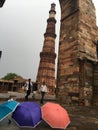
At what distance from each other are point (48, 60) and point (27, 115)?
1633 centimetres

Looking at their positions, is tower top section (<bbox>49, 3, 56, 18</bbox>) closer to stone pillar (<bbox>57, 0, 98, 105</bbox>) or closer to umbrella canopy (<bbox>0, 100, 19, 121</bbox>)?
stone pillar (<bbox>57, 0, 98, 105</bbox>)

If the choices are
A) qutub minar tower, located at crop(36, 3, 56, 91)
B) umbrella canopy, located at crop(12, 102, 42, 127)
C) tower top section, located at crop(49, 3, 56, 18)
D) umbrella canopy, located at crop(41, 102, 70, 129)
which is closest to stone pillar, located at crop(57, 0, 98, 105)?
umbrella canopy, located at crop(41, 102, 70, 129)

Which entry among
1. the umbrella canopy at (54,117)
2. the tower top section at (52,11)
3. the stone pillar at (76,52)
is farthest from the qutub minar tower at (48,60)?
the umbrella canopy at (54,117)

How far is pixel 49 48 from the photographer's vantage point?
64.8 ft

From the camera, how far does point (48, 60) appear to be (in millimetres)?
19297

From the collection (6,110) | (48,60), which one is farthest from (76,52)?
(48,60)

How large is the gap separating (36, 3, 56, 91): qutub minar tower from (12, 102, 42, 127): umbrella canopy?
15.3m

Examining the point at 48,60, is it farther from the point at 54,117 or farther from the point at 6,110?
the point at 6,110

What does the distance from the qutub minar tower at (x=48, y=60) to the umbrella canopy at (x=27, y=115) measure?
15.3 m

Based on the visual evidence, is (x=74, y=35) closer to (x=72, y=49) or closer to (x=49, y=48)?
(x=72, y=49)

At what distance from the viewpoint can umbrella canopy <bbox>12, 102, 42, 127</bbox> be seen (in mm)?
3006

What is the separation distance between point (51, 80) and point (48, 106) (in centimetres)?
1568

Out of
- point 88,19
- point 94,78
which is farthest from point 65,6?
point 94,78

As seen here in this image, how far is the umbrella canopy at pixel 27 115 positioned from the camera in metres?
3.01
